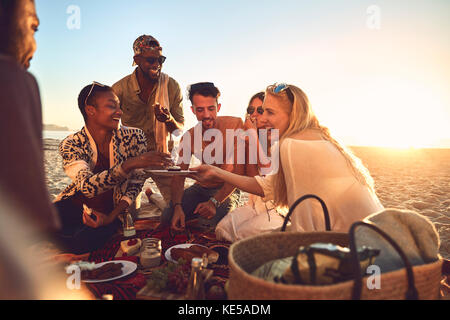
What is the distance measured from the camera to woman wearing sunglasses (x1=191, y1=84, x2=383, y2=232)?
2.52 m

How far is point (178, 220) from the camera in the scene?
4395 mm

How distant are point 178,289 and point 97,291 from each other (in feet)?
2.85

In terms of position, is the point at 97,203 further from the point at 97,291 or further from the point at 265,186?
the point at 265,186

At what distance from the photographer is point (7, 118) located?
1.04 metres

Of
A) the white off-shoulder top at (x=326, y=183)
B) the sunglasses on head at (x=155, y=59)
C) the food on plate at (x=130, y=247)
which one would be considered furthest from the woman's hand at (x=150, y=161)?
the sunglasses on head at (x=155, y=59)

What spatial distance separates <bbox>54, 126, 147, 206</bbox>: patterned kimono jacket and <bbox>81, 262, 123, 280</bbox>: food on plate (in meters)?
1.34

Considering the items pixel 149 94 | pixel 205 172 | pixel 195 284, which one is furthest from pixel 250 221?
pixel 149 94

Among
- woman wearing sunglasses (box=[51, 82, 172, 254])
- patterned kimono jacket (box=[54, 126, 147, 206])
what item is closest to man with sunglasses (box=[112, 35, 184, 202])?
patterned kimono jacket (box=[54, 126, 147, 206])

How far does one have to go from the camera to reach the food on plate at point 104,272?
2.29 metres

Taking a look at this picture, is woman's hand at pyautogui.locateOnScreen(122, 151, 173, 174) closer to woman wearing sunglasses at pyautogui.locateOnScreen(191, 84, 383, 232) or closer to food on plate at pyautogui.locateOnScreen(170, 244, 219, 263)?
food on plate at pyautogui.locateOnScreen(170, 244, 219, 263)

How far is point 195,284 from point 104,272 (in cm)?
102

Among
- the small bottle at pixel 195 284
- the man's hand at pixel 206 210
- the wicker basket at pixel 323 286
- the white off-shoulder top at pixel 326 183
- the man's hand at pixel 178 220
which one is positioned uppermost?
the white off-shoulder top at pixel 326 183

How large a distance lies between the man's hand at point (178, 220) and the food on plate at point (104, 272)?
1.82m

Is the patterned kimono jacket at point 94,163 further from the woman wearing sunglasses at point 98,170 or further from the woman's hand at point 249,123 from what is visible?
the woman's hand at point 249,123
